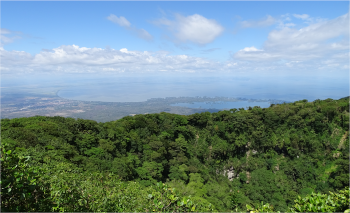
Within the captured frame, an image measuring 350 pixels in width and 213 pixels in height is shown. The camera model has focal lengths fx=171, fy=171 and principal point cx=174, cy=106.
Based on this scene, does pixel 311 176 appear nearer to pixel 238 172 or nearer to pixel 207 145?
pixel 238 172

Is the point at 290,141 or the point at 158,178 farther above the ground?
the point at 290,141

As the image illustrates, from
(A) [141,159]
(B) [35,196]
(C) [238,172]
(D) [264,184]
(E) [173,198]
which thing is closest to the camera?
(B) [35,196]

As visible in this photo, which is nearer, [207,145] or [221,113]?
[207,145]

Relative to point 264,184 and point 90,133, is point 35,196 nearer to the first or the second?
point 90,133

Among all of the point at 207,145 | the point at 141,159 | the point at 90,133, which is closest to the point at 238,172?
the point at 207,145

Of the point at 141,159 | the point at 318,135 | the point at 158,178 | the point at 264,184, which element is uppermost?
the point at 318,135

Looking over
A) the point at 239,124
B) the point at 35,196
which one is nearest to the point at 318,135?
the point at 239,124

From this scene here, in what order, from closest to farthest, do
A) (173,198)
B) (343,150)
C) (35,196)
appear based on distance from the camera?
(35,196) → (173,198) → (343,150)
